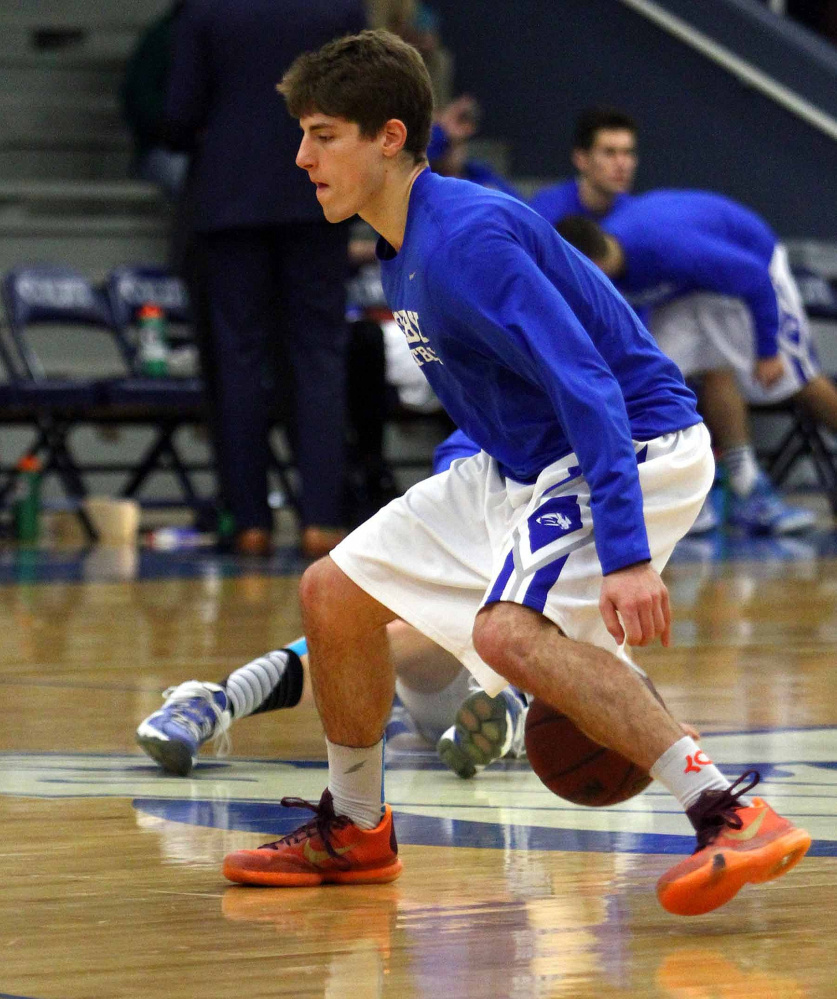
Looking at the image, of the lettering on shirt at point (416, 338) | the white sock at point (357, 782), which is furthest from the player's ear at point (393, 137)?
the white sock at point (357, 782)

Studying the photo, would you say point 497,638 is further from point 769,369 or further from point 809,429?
point 809,429

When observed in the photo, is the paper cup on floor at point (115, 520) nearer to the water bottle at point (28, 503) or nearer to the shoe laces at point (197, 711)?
the water bottle at point (28, 503)

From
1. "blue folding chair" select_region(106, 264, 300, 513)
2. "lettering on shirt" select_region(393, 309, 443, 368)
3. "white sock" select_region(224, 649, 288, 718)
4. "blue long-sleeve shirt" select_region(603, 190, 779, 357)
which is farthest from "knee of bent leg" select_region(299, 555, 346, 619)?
"blue long-sleeve shirt" select_region(603, 190, 779, 357)

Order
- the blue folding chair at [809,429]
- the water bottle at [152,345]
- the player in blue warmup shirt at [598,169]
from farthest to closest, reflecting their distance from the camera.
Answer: the blue folding chair at [809,429]
the water bottle at [152,345]
the player in blue warmup shirt at [598,169]

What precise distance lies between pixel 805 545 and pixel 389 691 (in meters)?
4.91

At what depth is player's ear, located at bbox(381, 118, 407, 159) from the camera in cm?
223

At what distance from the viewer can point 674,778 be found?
6.48 ft

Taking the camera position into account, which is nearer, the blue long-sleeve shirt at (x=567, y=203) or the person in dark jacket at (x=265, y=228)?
the person in dark jacket at (x=265, y=228)

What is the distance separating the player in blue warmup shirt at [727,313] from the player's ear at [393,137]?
14.5 feet

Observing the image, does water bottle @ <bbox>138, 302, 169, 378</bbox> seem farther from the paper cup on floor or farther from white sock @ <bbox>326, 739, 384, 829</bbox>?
white sock @ <bbox>326, 739, 384, 829</bbox>

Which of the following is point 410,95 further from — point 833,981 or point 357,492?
point 357,492

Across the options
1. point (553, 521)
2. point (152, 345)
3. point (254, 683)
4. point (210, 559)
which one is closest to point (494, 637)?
point (553, 521)

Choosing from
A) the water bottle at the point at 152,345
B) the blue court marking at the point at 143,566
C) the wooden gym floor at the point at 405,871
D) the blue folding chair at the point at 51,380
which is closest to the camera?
the wooden gym floor at the point at 405,871

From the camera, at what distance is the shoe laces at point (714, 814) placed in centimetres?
193
